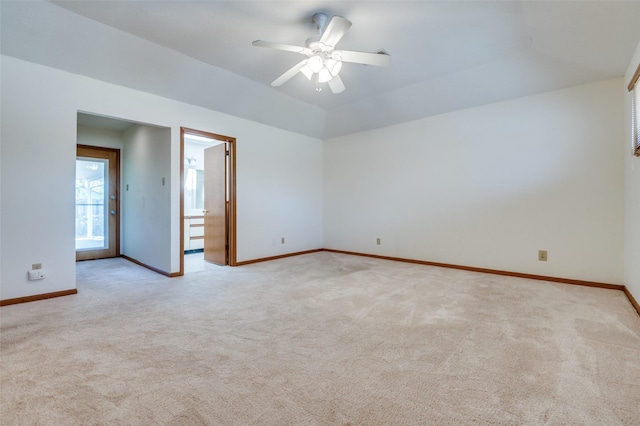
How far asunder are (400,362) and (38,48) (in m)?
4.09

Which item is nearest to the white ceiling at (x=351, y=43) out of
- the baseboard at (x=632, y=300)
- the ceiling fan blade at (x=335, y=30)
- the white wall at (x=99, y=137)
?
the ceiling fan blade at (x=335, y=30)

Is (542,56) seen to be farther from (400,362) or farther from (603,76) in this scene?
(400,362)

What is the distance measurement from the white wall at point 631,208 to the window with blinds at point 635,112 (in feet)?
0.38

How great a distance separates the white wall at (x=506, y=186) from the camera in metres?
3.32

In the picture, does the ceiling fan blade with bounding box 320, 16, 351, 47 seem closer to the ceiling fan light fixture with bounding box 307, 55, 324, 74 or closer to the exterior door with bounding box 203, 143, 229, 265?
the ceiling fan light fixture with bounding box 307, 55, 324, 74

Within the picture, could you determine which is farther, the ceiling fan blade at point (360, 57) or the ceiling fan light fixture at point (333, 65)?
the ceiling fan light fixture at point (333, 65)

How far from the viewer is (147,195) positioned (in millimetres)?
4543

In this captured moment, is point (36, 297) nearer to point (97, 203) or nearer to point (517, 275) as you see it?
point (97, 203)

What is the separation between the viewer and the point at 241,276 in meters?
3.92

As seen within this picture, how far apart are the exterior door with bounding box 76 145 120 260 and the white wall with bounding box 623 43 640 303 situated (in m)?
7.30

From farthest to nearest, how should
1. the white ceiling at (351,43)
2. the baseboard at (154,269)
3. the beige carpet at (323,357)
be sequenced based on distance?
1. the baseboard at (154,269)
2. the white ceiling at (351,43)
3. the beige carpet at (323,357)

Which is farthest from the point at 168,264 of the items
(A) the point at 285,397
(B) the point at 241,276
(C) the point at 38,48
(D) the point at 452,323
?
(D) the point at 452,323

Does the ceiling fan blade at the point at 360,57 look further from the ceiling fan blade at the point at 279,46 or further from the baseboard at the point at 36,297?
the baseboard at the point at 36,297

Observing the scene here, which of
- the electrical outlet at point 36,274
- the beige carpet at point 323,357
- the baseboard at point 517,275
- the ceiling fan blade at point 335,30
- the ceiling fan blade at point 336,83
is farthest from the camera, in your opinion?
the baseboard at point 517,275
